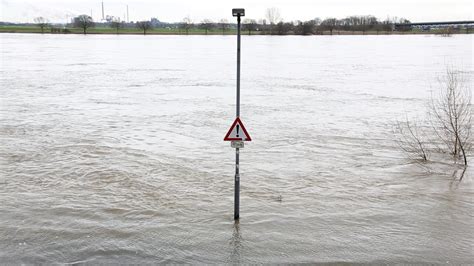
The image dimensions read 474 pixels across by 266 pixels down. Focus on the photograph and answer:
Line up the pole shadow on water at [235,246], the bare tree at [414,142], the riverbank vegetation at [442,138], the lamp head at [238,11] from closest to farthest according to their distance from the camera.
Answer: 1. the pole shadow on water at [235,246]
2. the lamp head at [238,11]
3. the riverbank vegetation at [442,138]
4. the bare tree at [414,142]

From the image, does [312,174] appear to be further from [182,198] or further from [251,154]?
[182,198]

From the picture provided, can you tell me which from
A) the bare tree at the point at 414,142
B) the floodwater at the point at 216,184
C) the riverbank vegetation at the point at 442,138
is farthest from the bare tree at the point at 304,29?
the bare tree at the point at 414,142

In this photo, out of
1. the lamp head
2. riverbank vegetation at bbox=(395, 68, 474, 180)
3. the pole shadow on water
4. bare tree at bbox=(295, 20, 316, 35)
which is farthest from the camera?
bare tree at bbox=(295, 20, 316, 35)

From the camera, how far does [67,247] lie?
9.48 metres

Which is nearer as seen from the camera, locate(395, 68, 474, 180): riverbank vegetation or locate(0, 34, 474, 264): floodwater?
locate(0, 34, 474, 264): floodwater

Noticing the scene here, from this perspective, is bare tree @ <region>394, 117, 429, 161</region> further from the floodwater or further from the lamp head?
the lamp head

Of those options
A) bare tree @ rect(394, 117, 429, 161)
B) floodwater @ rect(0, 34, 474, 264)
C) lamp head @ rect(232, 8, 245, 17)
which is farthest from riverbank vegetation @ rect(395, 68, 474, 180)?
lamp head @ rect(232, 8, 245, 17)

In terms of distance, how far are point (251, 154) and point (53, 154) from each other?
622cm

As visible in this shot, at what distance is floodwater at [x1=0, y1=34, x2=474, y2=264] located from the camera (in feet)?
31.7

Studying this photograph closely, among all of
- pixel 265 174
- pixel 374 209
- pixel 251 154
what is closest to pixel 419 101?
pixel 251 154

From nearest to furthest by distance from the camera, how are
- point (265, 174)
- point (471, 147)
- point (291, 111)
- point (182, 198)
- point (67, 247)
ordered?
point (67, 247)
point (182, 198)
point (265, 174)
point (471, 147)
point (291, 111)

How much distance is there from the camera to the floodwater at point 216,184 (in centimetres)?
966

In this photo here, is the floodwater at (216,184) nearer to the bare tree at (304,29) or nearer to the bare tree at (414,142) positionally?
the bare tree at (414,142)

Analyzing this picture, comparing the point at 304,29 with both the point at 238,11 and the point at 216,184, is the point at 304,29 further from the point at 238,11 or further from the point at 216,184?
the point at 238,11
